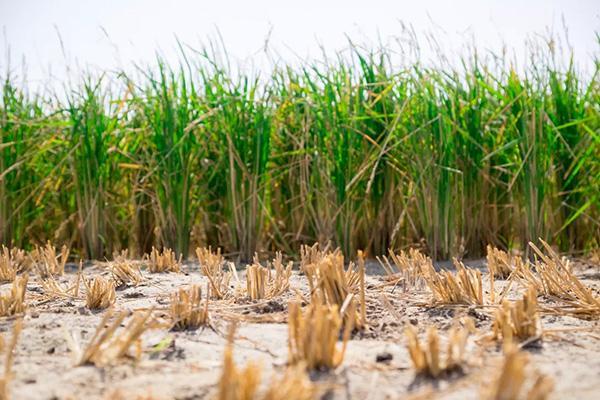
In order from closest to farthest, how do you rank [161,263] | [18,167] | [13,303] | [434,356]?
1. [434,356]
2. [13,303]
3. [161,263]
4. [18,167]

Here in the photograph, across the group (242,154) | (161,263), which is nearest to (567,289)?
(161,263)

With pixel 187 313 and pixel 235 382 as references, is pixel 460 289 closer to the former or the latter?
pixel 187 313

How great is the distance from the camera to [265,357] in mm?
1569

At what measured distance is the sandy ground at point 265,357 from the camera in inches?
50.9

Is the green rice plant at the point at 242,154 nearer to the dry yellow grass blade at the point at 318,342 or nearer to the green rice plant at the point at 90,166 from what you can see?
the green rice plant at the point at 90,166

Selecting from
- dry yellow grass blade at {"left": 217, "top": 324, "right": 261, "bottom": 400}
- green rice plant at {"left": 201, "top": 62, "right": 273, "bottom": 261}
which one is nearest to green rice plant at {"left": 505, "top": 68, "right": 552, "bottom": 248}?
green rice plant at {"left": 201, "top": 62, "right": 273, "bottom": 261}

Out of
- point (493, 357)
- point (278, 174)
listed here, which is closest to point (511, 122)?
point (278, 174)

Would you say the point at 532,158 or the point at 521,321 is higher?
the point at 532,158

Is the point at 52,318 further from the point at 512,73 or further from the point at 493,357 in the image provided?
the point at 512,73

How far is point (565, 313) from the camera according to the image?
199 cm

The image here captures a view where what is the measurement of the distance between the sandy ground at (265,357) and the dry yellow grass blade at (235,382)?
0.34 ft

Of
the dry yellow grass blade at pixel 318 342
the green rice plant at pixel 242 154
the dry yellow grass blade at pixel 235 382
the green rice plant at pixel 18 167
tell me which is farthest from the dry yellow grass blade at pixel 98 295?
the green rice plant at pixel 18 167

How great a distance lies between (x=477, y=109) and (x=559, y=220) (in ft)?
2.91

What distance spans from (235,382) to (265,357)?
488 mm
